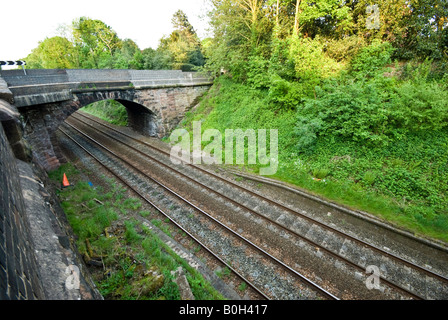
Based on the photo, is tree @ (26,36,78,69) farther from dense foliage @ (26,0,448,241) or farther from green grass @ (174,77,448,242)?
green grass @ (174,77,448,242)

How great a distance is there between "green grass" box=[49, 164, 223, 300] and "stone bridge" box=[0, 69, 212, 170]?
15.7ft

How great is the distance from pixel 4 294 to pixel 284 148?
12.2 m

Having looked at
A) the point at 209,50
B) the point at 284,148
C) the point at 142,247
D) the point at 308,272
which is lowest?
the point at 308,272

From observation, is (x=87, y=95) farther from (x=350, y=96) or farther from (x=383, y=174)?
(x=383, y=174)

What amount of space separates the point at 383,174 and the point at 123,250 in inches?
441

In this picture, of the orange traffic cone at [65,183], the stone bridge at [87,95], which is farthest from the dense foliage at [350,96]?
the orange traffic cone at [65,183]

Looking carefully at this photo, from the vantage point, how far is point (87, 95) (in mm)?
13508

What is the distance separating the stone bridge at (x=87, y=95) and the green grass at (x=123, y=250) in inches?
189

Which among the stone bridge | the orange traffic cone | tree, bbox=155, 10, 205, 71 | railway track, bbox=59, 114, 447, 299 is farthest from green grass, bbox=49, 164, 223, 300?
tree, bbox=155, 10, 205, 71

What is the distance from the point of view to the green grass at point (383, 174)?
770cm

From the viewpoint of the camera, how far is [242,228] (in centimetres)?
801

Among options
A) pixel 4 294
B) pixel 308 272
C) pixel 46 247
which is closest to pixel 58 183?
pixel 46 247

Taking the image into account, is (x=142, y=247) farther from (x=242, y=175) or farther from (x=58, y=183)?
(x=58, y=183)
